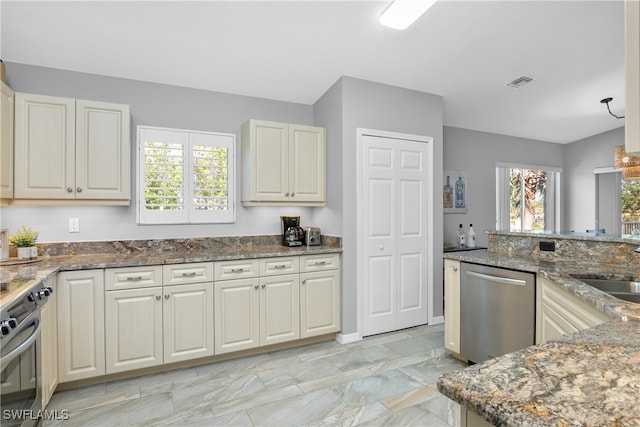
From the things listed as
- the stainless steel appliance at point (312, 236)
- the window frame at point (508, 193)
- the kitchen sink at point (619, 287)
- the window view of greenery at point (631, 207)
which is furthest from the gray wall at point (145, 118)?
the window view of greenery at point (631, 207)

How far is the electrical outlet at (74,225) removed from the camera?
2957 mm

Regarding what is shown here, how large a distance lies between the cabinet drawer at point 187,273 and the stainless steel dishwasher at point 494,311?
208 centimetres

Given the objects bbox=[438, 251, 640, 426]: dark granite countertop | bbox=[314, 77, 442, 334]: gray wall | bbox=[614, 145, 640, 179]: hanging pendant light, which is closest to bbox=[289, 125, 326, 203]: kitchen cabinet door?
bbox=[314, 77, 442, 334]: gray wall

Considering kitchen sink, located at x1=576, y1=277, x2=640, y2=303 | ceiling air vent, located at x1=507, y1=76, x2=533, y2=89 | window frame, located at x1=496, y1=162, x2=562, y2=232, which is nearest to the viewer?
kitchen sink, located at x1=576, y1=277, x2=640, y2=303

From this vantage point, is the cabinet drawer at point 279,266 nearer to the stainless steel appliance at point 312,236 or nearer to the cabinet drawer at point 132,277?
the stainless steel appliance at point 312,236

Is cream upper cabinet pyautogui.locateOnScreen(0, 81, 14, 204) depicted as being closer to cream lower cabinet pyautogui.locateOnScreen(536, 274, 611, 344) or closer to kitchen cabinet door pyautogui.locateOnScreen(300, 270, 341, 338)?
kitchen cabinet door pyautogui.locateOnScreen(300, 270, 341, 338)

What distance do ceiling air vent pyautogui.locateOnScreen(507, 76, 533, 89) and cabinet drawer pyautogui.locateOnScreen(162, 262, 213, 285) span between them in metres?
3.72

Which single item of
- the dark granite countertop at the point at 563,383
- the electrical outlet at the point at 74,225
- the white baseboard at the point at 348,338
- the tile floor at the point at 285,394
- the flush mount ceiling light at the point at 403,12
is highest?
the flush mount ceiling light at the point at 403,12

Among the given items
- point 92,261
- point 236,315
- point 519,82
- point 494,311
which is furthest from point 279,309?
point 519,82

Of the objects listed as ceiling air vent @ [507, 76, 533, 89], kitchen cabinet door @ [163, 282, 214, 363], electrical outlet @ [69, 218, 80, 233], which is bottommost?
kitchen cabinet door @ [163, 282, 214, 363]

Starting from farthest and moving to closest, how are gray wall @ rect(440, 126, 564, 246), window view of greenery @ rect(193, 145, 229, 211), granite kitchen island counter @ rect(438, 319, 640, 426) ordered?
gray wall @ rect(440, 126, 564, 246) < window view of greenery @ rect(193, 145, 229, 211) < granite kitchen island counter @ rect(438, 319, 640, 426)

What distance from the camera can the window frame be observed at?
571 cm

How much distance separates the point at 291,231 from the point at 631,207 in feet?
20.4

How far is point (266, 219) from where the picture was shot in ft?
12.3
